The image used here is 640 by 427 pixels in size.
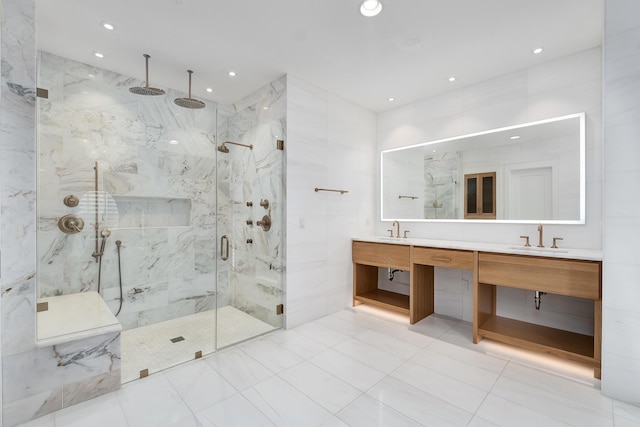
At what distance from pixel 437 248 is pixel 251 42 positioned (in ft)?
8.36

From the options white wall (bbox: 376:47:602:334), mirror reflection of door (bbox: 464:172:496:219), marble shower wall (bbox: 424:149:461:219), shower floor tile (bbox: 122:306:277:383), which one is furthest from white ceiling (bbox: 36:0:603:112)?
shower floor tile (bbox: 122:306:277:383)

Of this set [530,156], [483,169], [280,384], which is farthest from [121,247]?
[530,156]

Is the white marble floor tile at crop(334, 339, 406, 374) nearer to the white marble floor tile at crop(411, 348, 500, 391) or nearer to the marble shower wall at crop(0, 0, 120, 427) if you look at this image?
the white marble floor tile at crop(411, 348, 500, 391)

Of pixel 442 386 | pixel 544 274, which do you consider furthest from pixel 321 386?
pixel 544 274

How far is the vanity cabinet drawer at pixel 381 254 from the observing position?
123 inches

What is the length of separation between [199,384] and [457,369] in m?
1.91

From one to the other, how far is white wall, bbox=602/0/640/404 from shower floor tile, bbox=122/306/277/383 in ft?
8.81

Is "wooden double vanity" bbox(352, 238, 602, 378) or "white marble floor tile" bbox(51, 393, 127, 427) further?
"wooden double vanity" bbox(352, 238, 602, 378)

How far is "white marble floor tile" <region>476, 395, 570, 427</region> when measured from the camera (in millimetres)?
1634

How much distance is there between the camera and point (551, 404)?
1.80 m

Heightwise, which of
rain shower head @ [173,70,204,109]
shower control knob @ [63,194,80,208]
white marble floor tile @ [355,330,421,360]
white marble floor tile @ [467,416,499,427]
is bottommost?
white marble floor tile @ [355,330,421,360]

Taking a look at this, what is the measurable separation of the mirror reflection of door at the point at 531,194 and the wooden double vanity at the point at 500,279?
1.34ft

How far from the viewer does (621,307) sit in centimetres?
180

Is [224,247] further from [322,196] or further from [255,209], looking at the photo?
[322,196]
